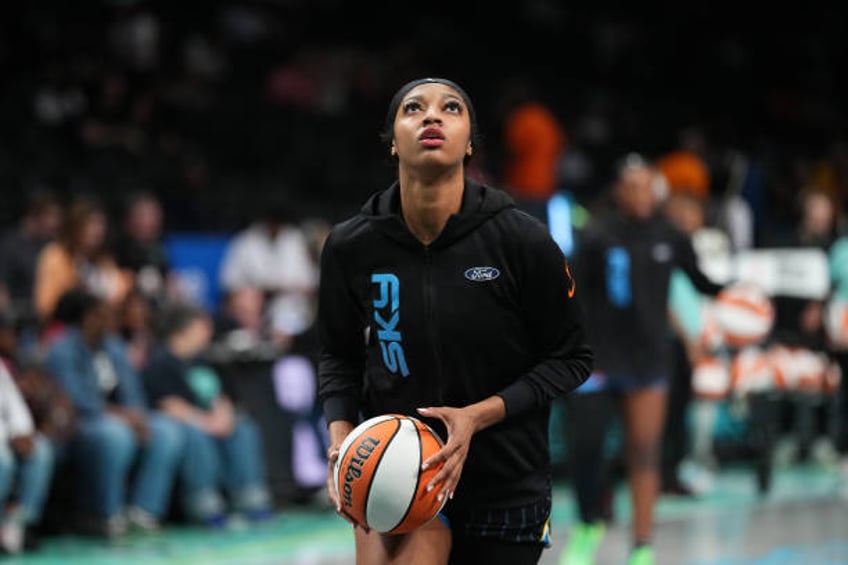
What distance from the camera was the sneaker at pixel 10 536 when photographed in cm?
905

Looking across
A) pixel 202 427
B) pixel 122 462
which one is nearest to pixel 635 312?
pixel 202 427

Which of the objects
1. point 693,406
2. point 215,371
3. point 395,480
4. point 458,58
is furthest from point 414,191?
point 458,58

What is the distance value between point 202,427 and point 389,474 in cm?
637

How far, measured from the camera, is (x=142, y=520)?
9.84m

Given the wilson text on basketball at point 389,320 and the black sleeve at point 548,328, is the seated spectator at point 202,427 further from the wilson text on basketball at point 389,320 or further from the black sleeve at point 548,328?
the black sleeve at point 548,328

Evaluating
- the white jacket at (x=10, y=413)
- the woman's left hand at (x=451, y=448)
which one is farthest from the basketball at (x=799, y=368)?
the woman's left hand at (x=451, y=448)

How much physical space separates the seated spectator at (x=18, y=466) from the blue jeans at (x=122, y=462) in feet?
1.18

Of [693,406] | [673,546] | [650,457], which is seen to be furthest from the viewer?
[693,406]

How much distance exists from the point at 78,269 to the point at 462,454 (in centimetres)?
738

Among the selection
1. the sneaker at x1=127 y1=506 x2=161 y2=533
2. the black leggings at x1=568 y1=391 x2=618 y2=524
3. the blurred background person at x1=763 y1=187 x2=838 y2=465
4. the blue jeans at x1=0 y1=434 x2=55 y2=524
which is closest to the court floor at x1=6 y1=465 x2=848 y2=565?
the sneaker at x1=127 y1=506 x2=161 y2=533

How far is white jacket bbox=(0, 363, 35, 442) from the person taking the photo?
8984 mm

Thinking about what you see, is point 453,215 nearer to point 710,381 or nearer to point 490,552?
point 490,552

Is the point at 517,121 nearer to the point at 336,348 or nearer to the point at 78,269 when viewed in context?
the point at 78,269

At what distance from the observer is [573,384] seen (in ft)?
A: 14.2
